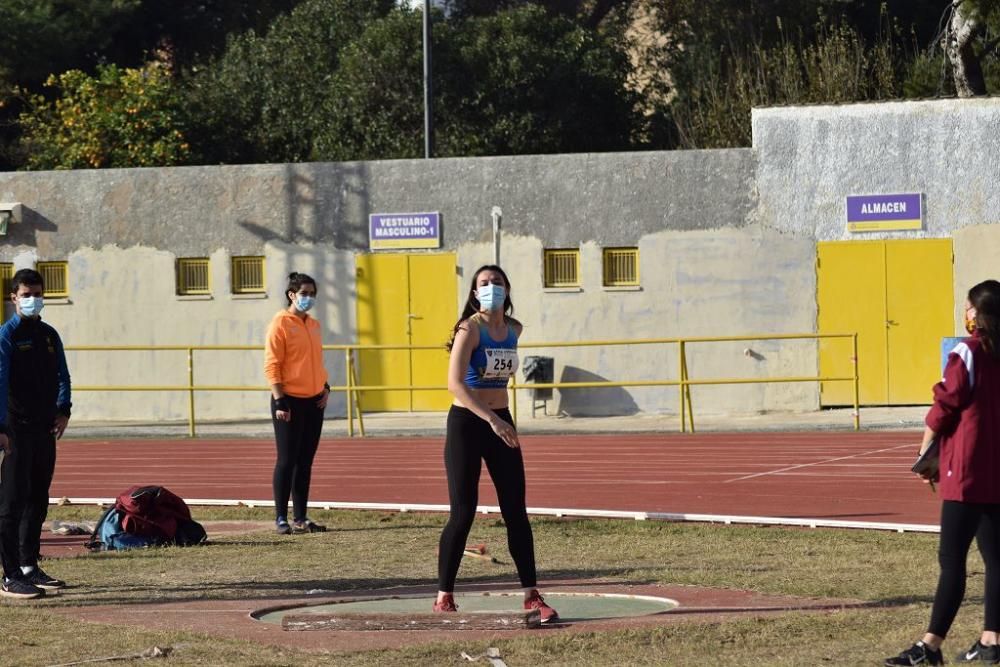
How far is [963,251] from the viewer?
24766mm

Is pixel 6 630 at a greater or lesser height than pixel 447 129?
lesser

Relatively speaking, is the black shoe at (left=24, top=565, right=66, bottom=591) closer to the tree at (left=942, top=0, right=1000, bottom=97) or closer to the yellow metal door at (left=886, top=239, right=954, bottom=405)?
the yellow metal door at (left=886, top=239, right=954, bottom=405)

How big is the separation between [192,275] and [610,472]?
11362 mm

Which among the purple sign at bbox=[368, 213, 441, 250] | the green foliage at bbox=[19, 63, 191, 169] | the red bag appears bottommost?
the red bag

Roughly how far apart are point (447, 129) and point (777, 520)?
77.9 feet

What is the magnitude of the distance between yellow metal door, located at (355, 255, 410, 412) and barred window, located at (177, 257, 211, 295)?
2544 millimetres

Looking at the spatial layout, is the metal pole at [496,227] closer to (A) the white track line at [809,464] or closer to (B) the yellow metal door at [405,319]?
(B) the yellow metal door at [405,319]

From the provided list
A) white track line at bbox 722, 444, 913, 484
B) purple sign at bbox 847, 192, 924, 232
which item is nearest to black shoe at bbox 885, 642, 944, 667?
white track line at bbox 722, 444, 913, 484

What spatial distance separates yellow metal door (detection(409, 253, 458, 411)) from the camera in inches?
1040

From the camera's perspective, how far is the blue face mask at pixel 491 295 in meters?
9.22

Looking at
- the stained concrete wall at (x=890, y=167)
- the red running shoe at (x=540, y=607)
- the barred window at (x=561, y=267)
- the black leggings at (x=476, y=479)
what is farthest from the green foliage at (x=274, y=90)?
the red running shoe at (x=540, y=607)

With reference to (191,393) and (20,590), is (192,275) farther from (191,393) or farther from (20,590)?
(20,590)

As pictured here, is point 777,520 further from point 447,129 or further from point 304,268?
point 447,129

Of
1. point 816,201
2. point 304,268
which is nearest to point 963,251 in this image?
point 816,201
